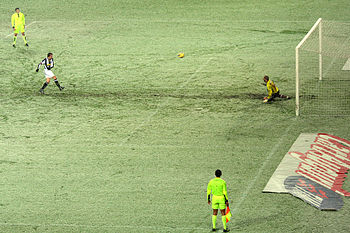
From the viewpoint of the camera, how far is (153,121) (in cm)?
2291

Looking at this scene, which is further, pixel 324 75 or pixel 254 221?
pixel 324 75

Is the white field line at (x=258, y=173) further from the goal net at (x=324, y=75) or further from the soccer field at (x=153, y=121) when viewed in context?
the goal net at (x=324, y=75)

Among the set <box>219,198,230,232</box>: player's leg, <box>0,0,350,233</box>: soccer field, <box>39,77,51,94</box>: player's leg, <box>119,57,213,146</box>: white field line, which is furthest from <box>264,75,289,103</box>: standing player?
<box>219,198,230,232</box>: player's leg

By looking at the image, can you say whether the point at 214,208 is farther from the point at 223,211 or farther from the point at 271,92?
the point at 271,92

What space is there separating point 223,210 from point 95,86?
13490 millimetres

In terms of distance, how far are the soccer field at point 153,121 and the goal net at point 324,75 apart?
0.65 meters

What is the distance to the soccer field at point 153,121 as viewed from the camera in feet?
53.4

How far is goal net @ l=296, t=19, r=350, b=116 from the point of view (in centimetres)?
2327

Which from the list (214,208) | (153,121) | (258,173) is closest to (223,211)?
(214,208)

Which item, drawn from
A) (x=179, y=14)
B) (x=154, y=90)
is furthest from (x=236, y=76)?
(x=179, y=14)

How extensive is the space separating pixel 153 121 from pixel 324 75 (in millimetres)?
7946

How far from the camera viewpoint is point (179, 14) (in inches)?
1519

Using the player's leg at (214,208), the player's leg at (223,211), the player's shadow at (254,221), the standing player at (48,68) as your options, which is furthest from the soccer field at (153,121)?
the standing player at (48,68)

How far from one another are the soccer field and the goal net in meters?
0.65
